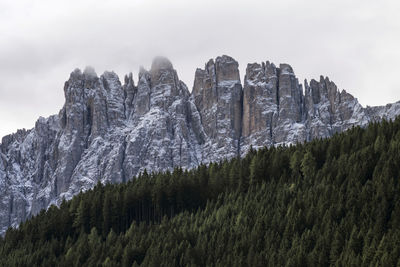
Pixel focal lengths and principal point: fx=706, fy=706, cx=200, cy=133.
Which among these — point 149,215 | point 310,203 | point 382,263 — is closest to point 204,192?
point 149,215

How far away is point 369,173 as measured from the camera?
126750 mm

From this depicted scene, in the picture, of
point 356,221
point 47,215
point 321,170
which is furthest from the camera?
point 47,215

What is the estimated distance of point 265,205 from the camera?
127 m

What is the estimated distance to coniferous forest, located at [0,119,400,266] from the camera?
10394cm

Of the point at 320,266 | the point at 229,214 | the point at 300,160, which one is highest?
the point at 300,160

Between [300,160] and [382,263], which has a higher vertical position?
[300,160]

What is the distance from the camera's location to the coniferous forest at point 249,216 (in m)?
104

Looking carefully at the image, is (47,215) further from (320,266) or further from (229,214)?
(320,266)

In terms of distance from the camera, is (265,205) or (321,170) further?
(321,170)

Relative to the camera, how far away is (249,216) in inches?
4889

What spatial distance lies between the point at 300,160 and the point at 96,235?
143 feet

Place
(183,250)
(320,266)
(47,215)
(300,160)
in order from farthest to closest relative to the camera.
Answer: (47,215)
(300,160)
(183,250)
(320,266)

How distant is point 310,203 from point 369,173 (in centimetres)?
1440

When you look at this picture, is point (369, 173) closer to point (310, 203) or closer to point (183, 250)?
point (310, 203)
